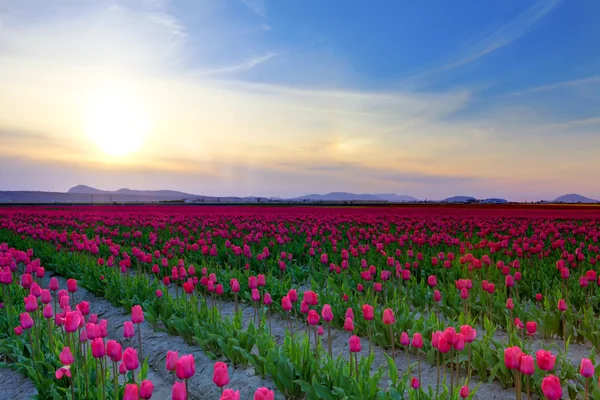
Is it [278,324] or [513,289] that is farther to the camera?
[513,289]

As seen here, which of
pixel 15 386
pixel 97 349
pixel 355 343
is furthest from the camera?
pixel 15 386

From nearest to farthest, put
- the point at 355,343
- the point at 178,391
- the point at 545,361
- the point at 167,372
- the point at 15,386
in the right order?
the point at 178,391
the point at 545,361
the point at 355,343
the point at 15,386
the point at 167,372

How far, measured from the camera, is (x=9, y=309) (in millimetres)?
7602

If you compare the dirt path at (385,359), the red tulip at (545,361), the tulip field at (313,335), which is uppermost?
the red tulip at (545,361)

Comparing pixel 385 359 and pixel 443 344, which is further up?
pixel 443 344

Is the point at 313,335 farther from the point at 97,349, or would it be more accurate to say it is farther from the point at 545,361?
the point at 545,361

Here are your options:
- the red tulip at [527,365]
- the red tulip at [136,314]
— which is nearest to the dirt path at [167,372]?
the red tulip at [136,314]

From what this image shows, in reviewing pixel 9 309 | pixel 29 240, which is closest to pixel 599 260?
pixel 9 309

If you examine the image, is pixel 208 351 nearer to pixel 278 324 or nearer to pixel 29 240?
pixel 278 324

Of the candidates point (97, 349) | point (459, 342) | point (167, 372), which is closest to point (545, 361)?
point (459, 342)

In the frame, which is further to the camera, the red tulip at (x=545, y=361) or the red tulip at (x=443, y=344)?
the red tulip at (x=443, y=344)

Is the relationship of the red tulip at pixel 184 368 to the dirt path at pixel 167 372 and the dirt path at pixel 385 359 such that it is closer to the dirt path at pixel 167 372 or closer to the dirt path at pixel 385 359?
the dirt path at pixel 167 372

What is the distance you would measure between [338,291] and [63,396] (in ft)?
16.5

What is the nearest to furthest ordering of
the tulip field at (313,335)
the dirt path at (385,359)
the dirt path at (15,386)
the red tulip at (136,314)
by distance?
the tulip field at (313,335)
the red tulip at (136,314)
the dirt path at (385,359)
the dirt path at (15,386)
